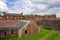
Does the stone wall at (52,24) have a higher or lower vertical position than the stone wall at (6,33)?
higher

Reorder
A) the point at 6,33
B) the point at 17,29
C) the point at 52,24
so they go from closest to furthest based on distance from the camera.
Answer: the point at 6,33 → the point at 17,29 → the point at 52,24

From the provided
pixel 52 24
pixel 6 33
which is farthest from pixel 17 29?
pixel 52 24

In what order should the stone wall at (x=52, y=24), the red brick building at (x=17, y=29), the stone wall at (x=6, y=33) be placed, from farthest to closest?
the stone wall at (x=52, y=24) < the red brick building at (x=17, y=29) < the stone wall at (x=6, y=33)

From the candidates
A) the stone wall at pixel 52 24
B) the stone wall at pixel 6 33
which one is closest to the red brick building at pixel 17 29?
the stone wall at pixel 6 33

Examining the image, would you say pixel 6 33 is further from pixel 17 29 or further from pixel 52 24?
pixel 52 24

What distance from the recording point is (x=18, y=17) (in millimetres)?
70438

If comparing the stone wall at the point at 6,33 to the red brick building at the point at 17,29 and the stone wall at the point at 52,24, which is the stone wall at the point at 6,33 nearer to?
the red brick building at the point at 17,29

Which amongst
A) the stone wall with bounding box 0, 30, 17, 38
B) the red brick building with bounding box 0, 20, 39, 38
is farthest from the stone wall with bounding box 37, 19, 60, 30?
the stone wall with bounding box 0, 30, 17, 38

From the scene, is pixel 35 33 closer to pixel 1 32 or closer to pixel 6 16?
pixel 1 32

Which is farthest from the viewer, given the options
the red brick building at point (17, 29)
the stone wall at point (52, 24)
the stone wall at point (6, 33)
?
the stone wall at point (52, 24)

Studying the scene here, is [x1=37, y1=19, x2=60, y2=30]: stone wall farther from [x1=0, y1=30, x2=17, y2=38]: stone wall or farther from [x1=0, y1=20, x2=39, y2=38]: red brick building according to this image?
[x1=0, y1=30, x2=17, y2=38]: stone wall

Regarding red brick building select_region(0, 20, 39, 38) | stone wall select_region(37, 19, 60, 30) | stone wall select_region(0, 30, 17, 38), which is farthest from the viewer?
stone wall select_region(37, 19, 60, 30)

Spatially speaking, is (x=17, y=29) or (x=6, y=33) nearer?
(x=6, y=33)

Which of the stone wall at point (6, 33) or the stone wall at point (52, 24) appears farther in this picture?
the stone wall at point (52, 24)
